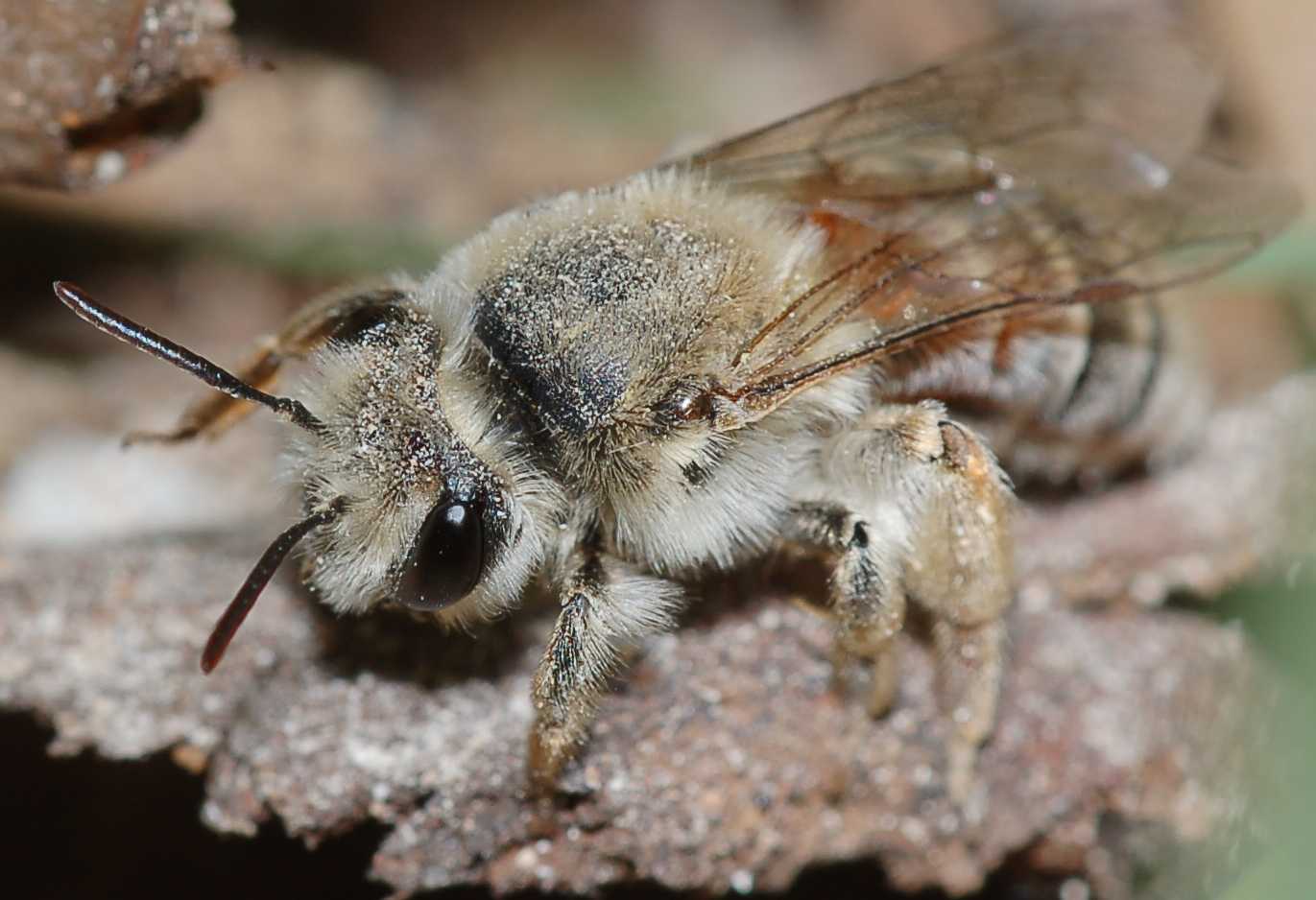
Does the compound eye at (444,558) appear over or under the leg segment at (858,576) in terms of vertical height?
over

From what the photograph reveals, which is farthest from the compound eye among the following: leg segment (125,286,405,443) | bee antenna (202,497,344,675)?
leg segment (125,286,405,443)

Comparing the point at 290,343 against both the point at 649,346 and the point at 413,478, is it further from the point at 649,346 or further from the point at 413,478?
the point at 649,346

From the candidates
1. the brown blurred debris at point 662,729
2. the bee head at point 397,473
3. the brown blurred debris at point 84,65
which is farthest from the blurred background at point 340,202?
the bee head at point 397,473

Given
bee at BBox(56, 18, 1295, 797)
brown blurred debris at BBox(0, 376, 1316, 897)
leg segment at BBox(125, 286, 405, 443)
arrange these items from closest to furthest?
bee at BBox(56, 18, 1295, 797) → leg segment at BBox(125, 286, 405, 443) → brown blurred debris at BBox(0, 376, 1316, 897)

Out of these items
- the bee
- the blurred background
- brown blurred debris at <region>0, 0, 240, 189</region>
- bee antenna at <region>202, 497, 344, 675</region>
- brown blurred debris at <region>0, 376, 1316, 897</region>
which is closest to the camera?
bee antenna at <region>202, 497, 344, 675</region>

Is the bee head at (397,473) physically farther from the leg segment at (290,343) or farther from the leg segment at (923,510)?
the leg segment at (923,510)

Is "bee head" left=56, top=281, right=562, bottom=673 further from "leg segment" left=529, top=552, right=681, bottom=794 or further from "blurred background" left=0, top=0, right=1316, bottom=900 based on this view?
"blurred background" left=0, top=0, right=1316, bottom=900
